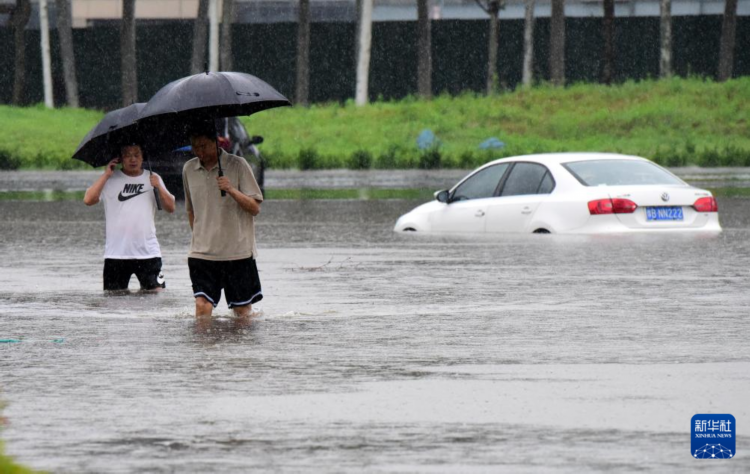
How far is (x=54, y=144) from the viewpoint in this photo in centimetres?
4322

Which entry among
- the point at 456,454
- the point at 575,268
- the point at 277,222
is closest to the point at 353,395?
the point at 456,454

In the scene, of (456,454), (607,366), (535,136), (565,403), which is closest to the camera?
(456,454)

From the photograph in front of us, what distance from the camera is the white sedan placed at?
19688 millimetres

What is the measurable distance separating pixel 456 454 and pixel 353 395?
65.3 inches

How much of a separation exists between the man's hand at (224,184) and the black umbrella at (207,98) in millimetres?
168

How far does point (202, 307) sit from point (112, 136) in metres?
2.43

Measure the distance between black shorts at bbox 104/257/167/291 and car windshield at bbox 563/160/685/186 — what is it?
23.9 feet

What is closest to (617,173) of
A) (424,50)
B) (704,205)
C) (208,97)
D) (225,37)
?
(704,205)

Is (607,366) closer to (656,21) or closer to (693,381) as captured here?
(693,381)

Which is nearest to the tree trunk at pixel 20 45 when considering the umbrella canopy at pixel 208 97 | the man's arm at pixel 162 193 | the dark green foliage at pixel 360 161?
the dark green foliage at pixel 360 161

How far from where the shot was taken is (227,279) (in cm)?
1209

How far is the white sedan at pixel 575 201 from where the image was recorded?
64.6 ft

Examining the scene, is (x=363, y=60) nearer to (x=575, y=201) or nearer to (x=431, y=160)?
(x=431, y=160)

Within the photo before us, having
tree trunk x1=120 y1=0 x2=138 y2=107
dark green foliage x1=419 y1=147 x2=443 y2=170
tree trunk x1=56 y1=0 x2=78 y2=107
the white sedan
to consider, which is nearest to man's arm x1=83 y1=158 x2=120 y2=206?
the white sedan
